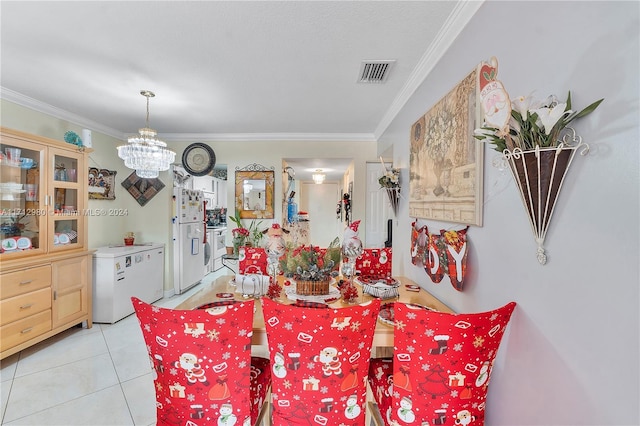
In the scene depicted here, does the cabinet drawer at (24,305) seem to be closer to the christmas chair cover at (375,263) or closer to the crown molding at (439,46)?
the christmas chair cover at (375,263)

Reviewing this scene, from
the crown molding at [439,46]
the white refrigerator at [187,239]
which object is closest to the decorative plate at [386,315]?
the crown molding at [439,46]

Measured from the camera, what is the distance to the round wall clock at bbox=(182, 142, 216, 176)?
407 cm

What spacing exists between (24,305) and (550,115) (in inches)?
149

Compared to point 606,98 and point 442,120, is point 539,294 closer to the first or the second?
point 606,98

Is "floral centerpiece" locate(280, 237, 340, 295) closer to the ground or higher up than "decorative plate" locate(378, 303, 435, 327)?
higher up

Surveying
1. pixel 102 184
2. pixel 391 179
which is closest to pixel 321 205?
pixel 102 184

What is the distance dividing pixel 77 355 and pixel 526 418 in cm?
332

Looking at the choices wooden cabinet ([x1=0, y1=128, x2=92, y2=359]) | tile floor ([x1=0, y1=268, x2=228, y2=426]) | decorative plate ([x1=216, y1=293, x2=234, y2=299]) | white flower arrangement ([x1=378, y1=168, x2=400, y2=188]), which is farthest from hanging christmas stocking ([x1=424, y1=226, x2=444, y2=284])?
wooden cabinet ([x1=0, y1=128, x2=92, y2=359])

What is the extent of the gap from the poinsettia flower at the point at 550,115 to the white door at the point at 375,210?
3.24 m

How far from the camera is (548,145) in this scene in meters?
0.86

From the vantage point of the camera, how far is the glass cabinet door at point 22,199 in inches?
95.9

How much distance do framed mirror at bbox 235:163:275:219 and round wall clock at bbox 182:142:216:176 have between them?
1.33 feet

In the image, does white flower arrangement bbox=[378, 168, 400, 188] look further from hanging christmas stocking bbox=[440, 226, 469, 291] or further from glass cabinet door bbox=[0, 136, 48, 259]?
glass cabinet door bbox=[0, 136, 48, 259]

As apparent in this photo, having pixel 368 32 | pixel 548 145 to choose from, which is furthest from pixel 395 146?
pixel 548 145
